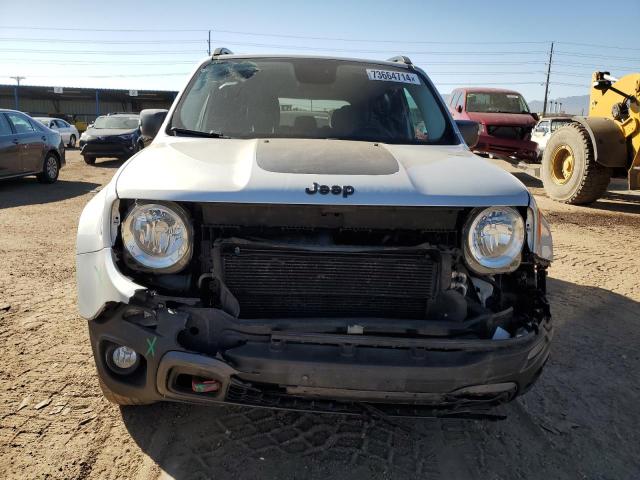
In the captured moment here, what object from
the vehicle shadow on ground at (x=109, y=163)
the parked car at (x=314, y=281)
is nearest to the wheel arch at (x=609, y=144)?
the parked car at (x=314, y=281)

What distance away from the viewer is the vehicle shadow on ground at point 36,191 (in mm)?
9102

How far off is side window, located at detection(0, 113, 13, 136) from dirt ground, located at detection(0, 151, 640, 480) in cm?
749

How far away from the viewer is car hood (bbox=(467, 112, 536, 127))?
505 inches

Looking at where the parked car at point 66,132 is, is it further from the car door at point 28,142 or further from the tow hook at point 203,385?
the tow hook at point 203,385

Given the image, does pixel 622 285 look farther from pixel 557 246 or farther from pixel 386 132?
pixel 386 132

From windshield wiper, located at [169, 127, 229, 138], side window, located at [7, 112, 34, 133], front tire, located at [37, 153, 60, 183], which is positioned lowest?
front tire, located at [37, 153, 60, 183]

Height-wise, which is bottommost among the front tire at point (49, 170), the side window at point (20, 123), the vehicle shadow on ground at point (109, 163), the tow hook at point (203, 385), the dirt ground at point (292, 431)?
the vehicle shadow on ground at point (109, 163)

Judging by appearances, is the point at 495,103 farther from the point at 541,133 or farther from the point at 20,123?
the point at 20,123

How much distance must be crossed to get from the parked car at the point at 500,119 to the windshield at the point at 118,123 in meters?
10.6

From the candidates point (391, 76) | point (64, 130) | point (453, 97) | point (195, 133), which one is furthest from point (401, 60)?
point (64, 130)

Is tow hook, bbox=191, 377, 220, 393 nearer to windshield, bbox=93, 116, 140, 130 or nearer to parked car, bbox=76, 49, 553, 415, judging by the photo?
parked car, bbox=76, 49, 553, 415

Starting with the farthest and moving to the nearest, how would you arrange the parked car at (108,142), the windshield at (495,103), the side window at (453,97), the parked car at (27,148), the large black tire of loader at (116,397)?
the parked car at (108,142) < the side window at (453,97) < the windshield at (495,103) < the parked car at (27,148) < the large black tire of loader at (116,397)

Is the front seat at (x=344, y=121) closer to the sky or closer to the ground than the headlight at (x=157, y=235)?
closer to the sky

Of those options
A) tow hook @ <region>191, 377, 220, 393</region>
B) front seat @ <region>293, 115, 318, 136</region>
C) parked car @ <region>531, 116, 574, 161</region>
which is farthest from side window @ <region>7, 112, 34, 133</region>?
parked car @ <region>531, 116, 574, 161</region>
